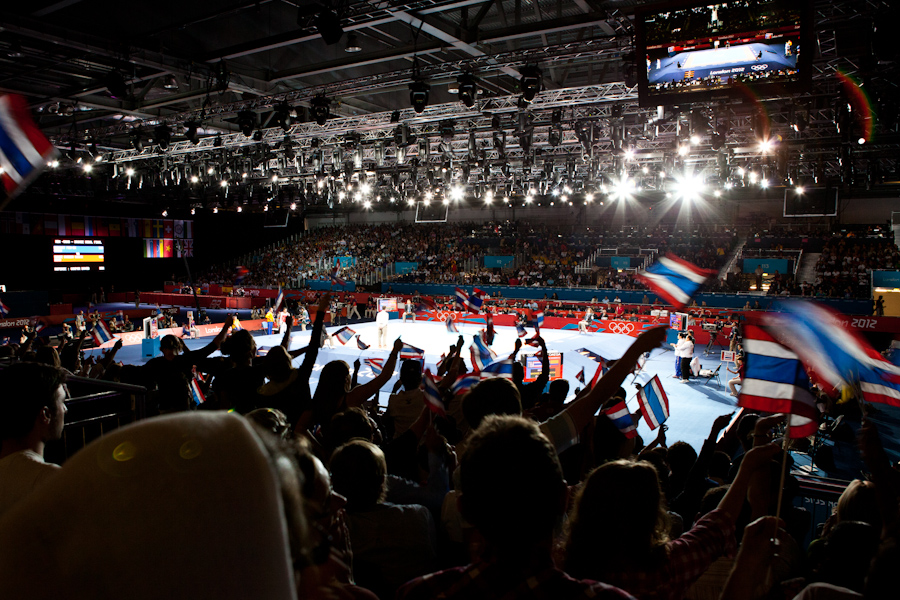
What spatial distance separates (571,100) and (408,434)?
1227 centimetres

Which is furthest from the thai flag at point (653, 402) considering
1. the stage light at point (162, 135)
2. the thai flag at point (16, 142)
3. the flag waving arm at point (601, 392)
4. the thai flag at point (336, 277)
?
the thai flag at point (336, 277)

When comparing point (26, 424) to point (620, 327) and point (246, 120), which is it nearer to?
point (246, 120)

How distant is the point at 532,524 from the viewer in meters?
1.28

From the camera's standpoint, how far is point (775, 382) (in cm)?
331

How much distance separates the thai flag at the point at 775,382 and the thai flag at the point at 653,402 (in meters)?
3.93

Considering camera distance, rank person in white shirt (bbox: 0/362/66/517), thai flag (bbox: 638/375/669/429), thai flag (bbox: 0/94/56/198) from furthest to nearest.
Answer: thai flag (bbox: 638/375/669/429) → thai flag (bbox: 0/94/56/198) → person in white shirt (bbox: 0/362/66/517)

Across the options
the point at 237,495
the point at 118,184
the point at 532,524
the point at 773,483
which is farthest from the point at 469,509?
the point at 118,184

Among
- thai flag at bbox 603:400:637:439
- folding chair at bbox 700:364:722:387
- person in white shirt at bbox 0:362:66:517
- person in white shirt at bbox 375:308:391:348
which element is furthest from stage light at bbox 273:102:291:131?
folding chair at bbox 700:364:722:387

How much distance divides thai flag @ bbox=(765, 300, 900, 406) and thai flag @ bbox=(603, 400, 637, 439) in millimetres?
1483

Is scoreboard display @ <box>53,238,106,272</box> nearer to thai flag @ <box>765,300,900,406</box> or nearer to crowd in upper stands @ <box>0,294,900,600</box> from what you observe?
crowd in upper stands @ <box>0,294,900,600</box>

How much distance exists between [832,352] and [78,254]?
4281 cm

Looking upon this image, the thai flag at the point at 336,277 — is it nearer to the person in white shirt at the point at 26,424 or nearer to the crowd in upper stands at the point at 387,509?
the crowd in upper stands at the point at 387,509

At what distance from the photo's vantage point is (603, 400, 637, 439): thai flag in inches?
186

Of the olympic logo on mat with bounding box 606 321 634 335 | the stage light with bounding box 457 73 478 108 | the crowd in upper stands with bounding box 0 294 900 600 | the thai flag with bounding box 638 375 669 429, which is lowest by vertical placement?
the olympic logo on mat with bounding box 606 321 634 335
